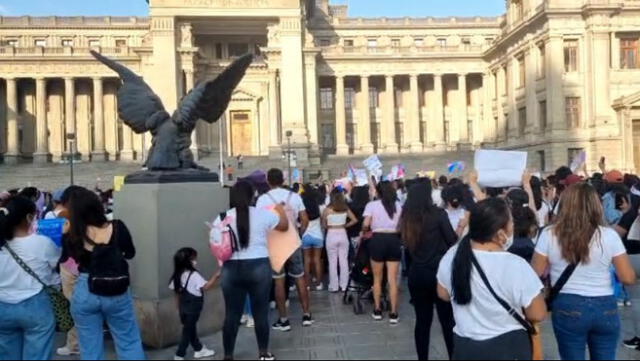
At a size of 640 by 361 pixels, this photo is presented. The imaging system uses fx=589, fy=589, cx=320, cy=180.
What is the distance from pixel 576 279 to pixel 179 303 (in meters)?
4.33

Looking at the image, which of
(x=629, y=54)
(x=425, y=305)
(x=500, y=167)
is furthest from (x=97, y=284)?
(x=629, y=54)

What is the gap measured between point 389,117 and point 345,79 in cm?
555

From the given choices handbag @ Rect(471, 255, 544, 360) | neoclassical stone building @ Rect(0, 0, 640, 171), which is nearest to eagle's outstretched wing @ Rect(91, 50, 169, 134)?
handbag @ Rect(471, 255, 544, 360)

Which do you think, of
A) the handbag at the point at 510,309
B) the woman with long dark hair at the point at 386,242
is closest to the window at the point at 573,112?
the woman with long dark hair at the point at 386,242

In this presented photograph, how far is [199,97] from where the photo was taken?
805cm

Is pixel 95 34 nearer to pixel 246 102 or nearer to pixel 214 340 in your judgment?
pixel 246 102

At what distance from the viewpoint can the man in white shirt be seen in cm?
834

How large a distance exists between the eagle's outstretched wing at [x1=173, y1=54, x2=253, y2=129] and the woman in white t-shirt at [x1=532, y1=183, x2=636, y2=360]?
4736 mm

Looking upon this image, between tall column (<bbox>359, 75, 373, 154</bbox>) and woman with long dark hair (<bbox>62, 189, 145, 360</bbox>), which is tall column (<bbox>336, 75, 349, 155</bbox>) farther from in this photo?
woman with long dark hair (<bbox>62, 189, 145, 360</bbox>)

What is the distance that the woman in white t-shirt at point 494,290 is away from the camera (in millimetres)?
3893

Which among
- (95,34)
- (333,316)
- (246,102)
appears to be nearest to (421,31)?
(246,102)

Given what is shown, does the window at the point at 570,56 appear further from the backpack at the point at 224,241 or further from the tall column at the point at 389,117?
the backpack at the point at 224,241

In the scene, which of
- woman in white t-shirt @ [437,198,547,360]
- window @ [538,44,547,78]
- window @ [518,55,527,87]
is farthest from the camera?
window @ [518,55,527,87]

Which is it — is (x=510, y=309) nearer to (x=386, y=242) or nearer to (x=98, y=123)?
(x=386, y=242)
